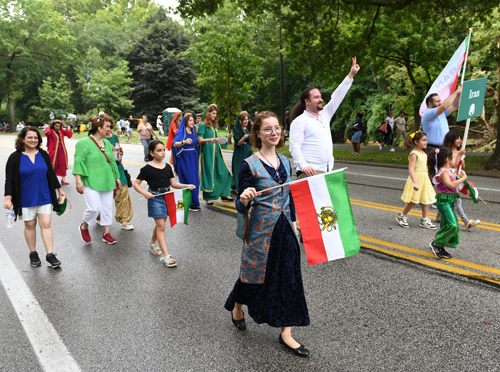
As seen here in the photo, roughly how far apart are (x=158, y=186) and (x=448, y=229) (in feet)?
11.9

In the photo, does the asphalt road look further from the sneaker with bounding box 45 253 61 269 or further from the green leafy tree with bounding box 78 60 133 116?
the green leafy tree with bounding box 78 60 133 116

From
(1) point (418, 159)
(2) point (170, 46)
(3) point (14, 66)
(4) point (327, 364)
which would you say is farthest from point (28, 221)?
(3) point (14, 66)

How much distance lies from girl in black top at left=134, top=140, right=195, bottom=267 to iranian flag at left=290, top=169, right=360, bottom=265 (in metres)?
2.28

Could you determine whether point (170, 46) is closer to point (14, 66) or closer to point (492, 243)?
point (14, 66)

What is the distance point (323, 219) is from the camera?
9.48 ft

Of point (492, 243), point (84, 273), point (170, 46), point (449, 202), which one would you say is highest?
point (170, 46)

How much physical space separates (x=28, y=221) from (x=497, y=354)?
517cm

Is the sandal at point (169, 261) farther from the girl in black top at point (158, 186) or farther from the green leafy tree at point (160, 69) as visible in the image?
the green leafy tree at point (160, 69)

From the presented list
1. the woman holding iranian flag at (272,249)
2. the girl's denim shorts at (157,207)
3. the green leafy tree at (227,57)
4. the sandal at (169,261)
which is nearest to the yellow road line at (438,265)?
the woman holding iranian flag at (272,249)

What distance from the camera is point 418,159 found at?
634cm

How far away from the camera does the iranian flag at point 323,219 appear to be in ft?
9.43

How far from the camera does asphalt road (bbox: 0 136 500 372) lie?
2.90 meters

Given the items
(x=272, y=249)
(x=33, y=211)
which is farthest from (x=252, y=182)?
(x=33, y=211)

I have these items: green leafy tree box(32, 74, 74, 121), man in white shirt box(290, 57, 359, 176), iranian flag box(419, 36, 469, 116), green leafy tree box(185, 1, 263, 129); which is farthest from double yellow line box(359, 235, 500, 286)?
green leafy tree box(32, 74, 74, 121)
